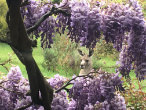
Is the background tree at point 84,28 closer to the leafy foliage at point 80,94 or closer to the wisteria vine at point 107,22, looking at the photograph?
the wisteria vine at point 107,22

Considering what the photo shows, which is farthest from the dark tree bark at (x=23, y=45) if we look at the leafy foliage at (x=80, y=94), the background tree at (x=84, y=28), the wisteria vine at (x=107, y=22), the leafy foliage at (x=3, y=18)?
the leafy foliage at (x=3, y=18)

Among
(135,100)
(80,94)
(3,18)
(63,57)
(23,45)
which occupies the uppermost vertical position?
(3,18)

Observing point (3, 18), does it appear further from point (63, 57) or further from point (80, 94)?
point (80, 94)

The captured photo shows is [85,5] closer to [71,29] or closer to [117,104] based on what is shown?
[71,29]

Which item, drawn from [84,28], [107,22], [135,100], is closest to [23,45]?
[84,28]

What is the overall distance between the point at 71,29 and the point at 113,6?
394 millimetres

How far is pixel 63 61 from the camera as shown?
10797mm

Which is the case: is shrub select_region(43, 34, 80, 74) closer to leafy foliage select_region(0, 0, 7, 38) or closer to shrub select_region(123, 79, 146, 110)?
leafy foliage select_region(0, 0, 7, 38)

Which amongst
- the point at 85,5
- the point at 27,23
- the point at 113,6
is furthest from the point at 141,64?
the point at 27,23

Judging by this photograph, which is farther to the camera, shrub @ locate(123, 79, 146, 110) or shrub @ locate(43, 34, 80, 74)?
shrub @ locate(43, 34, 80, 74)

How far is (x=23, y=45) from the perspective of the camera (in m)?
1.60

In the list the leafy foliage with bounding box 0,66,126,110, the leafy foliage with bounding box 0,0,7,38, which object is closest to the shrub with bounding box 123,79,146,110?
the leafy foliage with bounding box 0,66,126,110

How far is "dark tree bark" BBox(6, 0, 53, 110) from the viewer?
1.51 metres

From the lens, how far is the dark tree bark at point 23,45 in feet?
4.97
